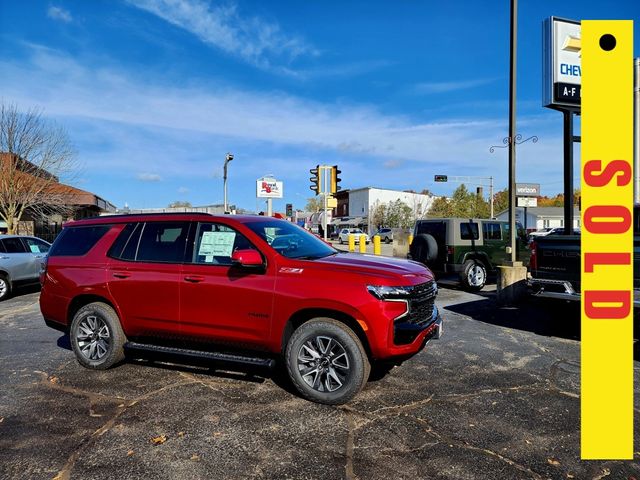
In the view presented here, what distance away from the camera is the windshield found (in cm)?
472

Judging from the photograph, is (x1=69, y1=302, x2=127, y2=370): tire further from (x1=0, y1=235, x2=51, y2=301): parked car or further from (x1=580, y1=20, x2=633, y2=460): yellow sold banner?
(x1=0, y1=235, x2=51, y2=301): parked car

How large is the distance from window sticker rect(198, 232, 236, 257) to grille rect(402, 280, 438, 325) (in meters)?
1.96

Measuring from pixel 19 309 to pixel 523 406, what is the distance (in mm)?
10031

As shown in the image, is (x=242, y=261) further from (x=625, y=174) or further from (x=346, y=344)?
(x=625, y=174)

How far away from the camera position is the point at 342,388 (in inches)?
162

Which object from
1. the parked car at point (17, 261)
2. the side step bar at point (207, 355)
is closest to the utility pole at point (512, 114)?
the side step bar at point (207, 355)

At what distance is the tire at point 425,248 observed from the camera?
11328mm

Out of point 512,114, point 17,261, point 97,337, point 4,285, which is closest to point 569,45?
point 512,114

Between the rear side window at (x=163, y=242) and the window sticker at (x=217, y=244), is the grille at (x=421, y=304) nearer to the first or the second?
the window sticker at (x=217, y=244)

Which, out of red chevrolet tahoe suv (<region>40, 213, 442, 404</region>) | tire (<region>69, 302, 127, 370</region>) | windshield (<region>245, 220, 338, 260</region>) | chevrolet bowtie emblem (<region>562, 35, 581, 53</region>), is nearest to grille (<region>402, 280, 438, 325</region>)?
red chevrolet tahoe suv (<region>40, 213, 442, 404</region>)

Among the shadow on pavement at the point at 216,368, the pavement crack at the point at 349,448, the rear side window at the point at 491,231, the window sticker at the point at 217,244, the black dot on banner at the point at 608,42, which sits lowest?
the pavement crack at the point at 349,448

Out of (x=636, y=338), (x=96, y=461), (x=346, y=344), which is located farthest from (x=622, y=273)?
(x=636, y=338)

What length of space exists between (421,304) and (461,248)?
7759 millimetres

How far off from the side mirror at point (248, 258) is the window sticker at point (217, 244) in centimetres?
32
